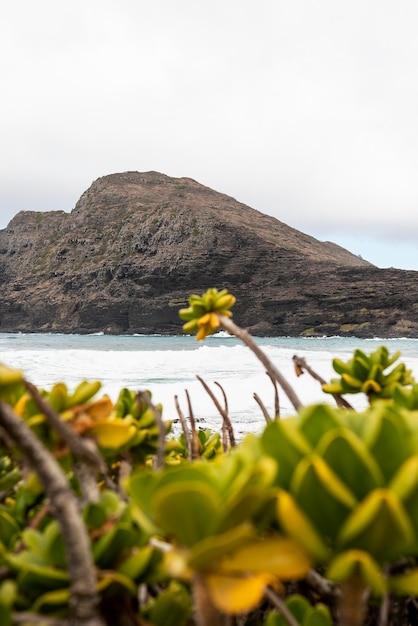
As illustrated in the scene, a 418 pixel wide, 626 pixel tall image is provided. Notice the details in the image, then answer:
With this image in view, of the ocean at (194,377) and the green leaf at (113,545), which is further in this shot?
the ocean at (194,377)

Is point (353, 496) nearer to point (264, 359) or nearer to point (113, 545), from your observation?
point (113, 545)

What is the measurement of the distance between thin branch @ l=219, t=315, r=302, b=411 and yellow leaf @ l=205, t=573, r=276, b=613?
0.55m

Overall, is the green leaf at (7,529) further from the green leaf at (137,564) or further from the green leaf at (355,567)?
the green leaf at (355,567)

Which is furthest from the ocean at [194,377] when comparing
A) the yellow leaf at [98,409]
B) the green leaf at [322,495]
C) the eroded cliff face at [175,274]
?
the eroded cliff face at [175,274]

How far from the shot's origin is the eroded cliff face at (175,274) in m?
60.9

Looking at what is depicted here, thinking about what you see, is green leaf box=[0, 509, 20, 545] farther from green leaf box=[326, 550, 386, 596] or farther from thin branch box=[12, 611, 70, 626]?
green leaf box=[326, 550, 386, 596]

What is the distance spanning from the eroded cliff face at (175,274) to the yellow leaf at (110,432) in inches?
2340

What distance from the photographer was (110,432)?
0.54 metres

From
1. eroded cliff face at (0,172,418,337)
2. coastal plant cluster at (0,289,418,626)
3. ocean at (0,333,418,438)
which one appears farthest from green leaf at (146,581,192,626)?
eroded cliff face at (0,172,418,337)

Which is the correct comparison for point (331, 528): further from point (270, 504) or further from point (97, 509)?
point (97, 509)

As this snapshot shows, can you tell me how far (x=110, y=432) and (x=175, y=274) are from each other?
234 ft

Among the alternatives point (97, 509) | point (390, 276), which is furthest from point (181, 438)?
point (390, 276)

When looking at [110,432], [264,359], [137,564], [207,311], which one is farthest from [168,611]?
[207,311]

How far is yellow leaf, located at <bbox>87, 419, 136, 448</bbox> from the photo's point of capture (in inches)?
20.9
